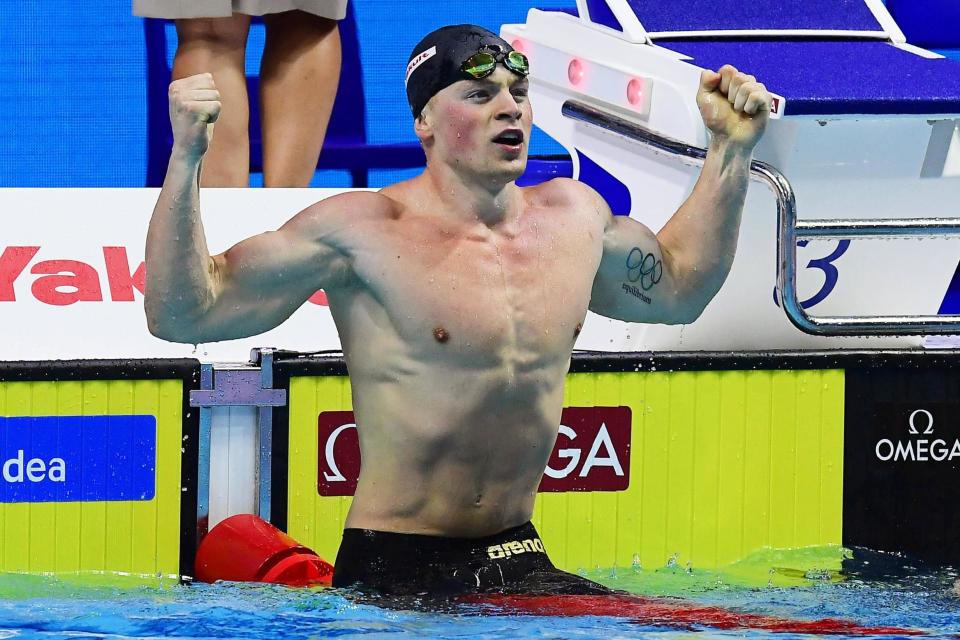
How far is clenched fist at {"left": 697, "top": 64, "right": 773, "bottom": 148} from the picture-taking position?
10.6ft

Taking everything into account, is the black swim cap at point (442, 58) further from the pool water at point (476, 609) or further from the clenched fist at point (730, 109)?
the pool water at point (476, 609)

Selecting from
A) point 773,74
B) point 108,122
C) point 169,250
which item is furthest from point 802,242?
point 108,122

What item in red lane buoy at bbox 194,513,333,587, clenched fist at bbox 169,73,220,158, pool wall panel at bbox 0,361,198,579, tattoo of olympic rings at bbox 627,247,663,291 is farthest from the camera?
pool wall panel at bbox 0,361,198,579

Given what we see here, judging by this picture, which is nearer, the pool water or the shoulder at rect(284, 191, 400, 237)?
the pool water

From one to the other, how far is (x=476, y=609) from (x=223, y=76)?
207 centimetres

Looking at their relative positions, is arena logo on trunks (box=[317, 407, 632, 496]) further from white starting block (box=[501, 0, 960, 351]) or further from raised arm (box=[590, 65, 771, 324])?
raised arm (box=[590, 65, 771, 324])

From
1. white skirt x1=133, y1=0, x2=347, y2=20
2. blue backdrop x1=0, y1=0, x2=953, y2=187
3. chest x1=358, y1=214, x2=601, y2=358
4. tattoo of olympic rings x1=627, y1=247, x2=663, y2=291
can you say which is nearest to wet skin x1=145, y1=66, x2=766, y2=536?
chest x1=358, y1=214, x2=601, y2=358

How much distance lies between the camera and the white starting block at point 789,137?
3895 millimetres

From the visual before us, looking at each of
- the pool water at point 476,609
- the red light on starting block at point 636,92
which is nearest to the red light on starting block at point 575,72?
the red light on starting block at point 636,92

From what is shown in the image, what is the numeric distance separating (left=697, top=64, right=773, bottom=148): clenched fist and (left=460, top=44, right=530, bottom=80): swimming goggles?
0.39 m

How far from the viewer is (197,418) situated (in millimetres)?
3729

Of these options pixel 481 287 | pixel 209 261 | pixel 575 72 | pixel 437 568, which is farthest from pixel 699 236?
pixel 575 72

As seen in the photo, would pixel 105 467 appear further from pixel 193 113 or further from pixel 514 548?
pixel 193 113

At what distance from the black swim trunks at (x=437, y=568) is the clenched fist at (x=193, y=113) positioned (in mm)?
837
